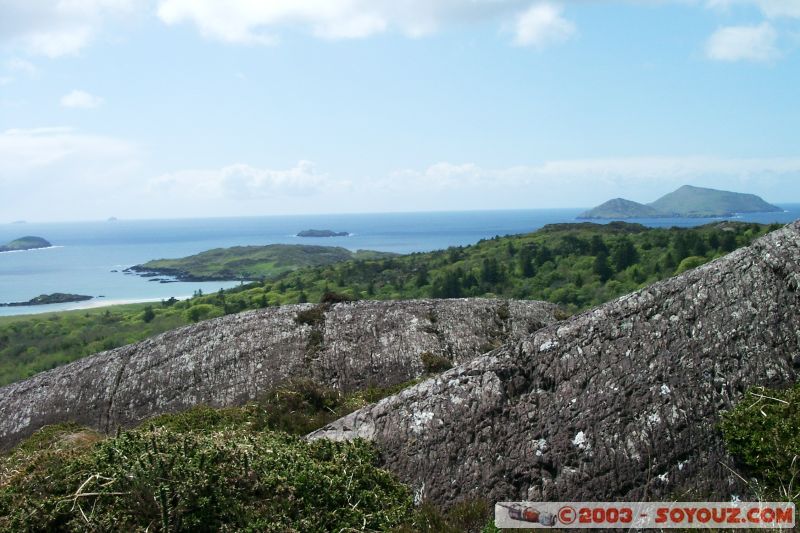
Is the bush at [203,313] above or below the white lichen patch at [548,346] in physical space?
below

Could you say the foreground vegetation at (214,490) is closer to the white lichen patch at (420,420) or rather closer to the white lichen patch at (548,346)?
the white lichen patch at (420,420)

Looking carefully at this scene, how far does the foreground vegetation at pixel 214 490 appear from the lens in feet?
18.9

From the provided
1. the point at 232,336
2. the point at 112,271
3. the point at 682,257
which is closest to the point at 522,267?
the point at 682,257

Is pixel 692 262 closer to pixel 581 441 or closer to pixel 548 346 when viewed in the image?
pixel 548 346

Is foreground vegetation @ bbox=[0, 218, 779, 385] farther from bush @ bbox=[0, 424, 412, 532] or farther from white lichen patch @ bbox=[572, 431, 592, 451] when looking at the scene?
bush @ bbox=[0, 424, 412, 532]

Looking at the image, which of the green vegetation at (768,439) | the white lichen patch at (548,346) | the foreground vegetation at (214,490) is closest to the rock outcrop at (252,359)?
the white lichen patch at (548,346)

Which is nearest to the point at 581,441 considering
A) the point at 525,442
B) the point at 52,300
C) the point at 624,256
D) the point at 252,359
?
the point at 525,442

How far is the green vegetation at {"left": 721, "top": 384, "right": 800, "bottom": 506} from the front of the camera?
5832 millimetres

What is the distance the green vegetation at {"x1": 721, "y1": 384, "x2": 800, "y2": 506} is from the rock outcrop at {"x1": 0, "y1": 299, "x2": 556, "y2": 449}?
7466mm

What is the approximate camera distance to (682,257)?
42.2 meters

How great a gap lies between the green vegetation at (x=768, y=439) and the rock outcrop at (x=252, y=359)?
294 inches

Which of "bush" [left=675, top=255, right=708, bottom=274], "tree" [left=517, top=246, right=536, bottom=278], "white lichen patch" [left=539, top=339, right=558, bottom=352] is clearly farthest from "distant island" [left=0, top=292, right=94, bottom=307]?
"white lichen patch" [left=539, top=339, right=558, bottom=352]

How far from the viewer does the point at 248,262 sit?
169 meters

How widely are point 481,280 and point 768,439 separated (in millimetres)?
40751
